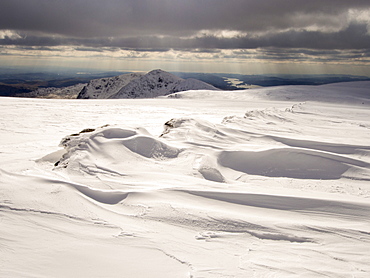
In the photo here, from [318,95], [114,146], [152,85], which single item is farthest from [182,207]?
[152,85]

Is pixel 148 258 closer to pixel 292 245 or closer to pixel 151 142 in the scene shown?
pixel 292 245

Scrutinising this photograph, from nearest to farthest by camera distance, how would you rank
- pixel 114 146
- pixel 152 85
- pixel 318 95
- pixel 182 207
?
pixel 182 207 → pixel 114 146 → pixel 318 95 → pixel 152 85

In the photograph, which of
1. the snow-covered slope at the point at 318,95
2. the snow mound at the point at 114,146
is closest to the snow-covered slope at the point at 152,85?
the snow-covered slope at the point at 318,95

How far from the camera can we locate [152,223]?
3.04 meters

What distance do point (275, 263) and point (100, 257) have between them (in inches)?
61.3

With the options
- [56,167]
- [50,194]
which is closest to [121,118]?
[56,167]

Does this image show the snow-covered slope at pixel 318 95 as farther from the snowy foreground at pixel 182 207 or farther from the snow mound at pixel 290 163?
the snow mound at pixel 290 163

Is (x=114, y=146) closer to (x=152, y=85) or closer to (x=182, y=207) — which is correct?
(x=182, y=207)

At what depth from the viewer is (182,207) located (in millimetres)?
3338

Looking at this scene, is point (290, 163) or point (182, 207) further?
point (290, 163)

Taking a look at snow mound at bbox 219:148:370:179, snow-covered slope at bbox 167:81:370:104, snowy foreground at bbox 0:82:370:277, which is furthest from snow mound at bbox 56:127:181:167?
snow-covered slope at bbox 167:81:370:104

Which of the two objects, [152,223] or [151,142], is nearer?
[152,223]

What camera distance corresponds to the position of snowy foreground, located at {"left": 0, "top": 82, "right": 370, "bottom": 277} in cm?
238

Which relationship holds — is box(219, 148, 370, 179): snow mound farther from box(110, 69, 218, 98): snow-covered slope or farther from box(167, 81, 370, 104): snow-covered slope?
box(110, 69, 218, 98): snow-covered slope
